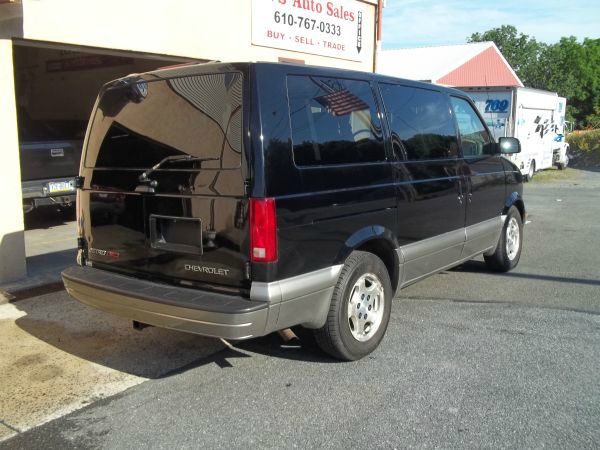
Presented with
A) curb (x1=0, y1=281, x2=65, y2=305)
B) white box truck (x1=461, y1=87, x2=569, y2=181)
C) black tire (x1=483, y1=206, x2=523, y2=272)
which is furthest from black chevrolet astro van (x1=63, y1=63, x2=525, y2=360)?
white box truck (x1=461, y1=87, x2=569, y2=181)

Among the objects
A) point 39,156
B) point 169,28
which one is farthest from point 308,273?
point 39,156

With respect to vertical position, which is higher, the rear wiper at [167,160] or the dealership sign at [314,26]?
the dealership sign at [314,26]

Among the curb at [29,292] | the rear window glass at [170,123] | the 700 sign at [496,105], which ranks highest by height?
the 700 sign at [496,105]

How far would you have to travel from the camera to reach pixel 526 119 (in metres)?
19.1

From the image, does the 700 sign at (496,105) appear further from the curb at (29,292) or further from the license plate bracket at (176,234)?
the license plate bracket at (176,234)

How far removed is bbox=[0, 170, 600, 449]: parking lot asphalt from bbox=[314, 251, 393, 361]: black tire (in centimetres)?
15

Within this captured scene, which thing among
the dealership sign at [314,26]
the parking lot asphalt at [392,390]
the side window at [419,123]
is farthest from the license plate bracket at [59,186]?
the side window at [419,123]

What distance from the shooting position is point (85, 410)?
3770 mm

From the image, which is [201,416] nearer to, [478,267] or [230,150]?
[230,150]

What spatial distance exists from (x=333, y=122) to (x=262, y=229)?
3.53 feet

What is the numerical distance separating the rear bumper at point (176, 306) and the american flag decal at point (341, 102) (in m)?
1.50

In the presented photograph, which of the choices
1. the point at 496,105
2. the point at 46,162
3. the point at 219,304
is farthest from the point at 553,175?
the point at 219,304

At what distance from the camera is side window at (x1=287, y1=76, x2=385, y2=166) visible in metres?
3.86

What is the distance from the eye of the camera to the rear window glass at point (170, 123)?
12.0 ft
